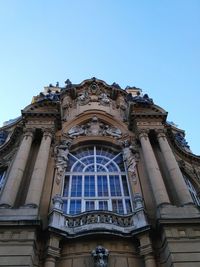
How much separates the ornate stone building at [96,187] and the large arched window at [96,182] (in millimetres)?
59

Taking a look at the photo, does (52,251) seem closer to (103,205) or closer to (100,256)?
(100,256)

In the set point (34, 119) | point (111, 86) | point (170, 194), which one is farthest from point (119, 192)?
point (111, 86)

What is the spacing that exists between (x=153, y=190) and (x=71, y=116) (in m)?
9.47

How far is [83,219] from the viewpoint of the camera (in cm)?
1296

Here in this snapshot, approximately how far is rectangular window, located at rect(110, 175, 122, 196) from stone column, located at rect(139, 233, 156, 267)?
13.0ft

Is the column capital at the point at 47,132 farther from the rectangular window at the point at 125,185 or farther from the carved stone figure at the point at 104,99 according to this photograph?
the carved stone figure at the point at 104,99

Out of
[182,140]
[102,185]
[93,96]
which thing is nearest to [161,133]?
[102,185]

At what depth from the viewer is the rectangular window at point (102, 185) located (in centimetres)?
1566

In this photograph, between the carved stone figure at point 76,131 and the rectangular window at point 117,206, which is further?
the carved stone figure at point 76,131

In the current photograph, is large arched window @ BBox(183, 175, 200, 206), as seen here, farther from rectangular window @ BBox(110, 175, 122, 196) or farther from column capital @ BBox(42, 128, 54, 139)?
column capital @ BBox(42, 128, 54, 139)

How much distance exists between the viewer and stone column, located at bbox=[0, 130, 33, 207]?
13050mm

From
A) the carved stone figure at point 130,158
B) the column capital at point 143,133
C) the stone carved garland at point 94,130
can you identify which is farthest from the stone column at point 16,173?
the column capital at point 143,133

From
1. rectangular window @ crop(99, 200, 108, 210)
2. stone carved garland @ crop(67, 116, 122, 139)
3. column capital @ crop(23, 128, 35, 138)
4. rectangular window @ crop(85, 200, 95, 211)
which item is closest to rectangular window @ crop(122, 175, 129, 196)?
rectangular window @ crop(99, 200, 108, 210)

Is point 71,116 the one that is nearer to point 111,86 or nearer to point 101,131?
point 101,131
